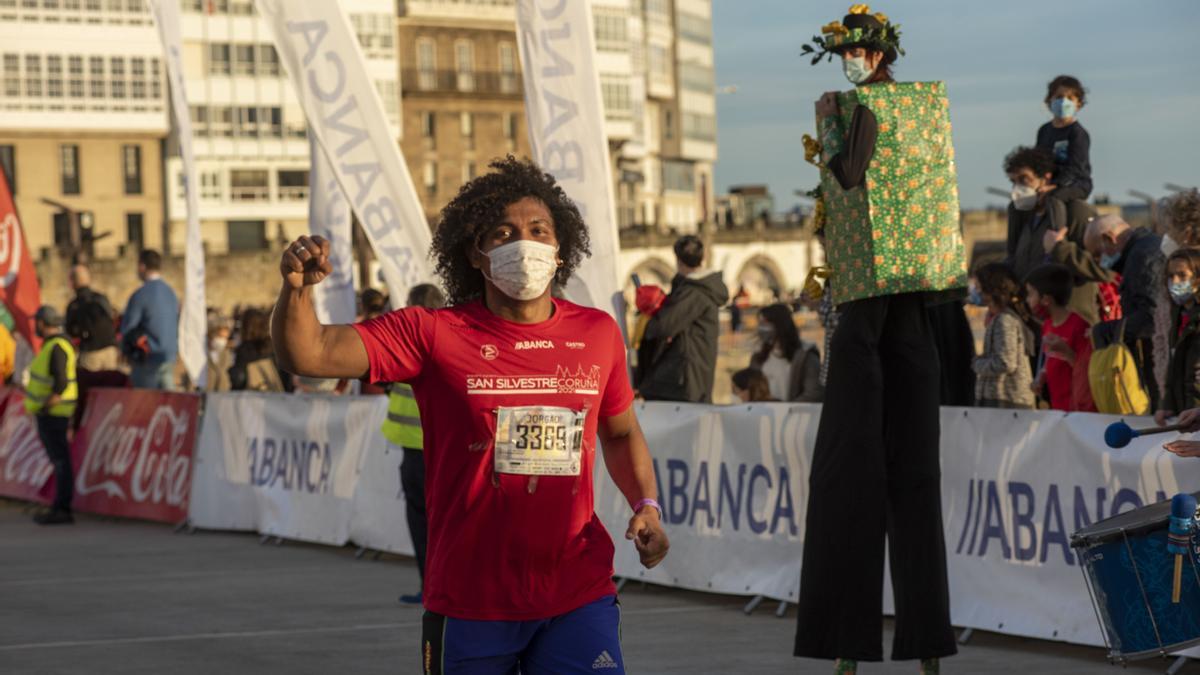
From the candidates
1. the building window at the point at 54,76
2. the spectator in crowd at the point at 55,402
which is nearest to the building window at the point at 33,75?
the building window at the point at 54,76

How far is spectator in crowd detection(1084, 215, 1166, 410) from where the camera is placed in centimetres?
1154

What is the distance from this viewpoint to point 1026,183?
1321 cm

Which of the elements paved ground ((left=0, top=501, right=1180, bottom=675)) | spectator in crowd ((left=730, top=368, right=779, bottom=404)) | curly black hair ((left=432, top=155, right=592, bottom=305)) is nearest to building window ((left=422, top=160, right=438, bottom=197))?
paved ground ((left=0, top=501, right=1180, bottom=675))

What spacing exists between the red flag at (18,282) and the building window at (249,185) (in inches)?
3037

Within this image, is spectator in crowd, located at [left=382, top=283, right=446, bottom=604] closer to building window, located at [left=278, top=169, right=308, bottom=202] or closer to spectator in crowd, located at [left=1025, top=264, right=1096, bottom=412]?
spectator in crowd, located at [left=1025, top=264, right=1096, bottom=412]

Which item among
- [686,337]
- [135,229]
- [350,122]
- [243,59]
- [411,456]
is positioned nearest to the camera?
[411,456]

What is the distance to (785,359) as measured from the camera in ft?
51.1

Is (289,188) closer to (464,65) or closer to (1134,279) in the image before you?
(464,65)

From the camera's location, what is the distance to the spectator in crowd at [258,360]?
19.2m

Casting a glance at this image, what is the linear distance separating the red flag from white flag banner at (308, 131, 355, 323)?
802 centimetres

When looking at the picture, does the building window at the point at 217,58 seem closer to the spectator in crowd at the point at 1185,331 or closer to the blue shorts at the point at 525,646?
the spectator in crowd at the point at 1185,331

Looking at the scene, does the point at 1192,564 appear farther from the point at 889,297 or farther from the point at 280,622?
the point at 280,622

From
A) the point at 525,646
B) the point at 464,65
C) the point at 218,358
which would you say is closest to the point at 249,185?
the point at 464,65

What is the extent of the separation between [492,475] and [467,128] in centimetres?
11005
